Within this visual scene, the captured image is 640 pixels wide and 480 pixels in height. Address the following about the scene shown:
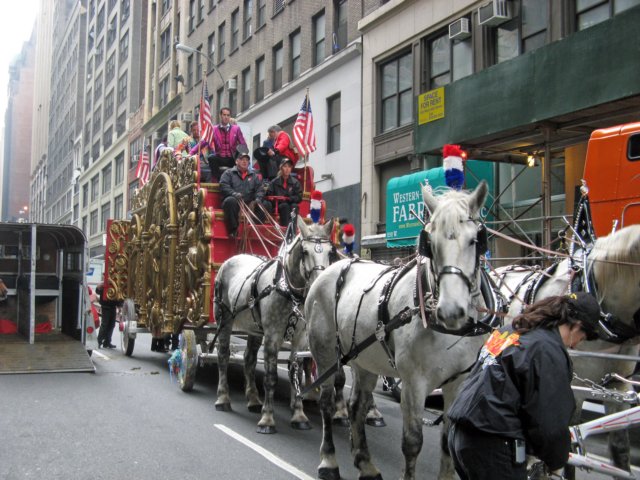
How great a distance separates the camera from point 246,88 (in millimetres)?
32219

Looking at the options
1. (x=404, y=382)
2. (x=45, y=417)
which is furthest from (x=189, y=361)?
(x=404, y=382)

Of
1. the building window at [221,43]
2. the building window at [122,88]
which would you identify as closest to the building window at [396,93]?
the building window at [221,43]

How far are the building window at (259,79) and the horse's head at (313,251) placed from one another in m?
23.6

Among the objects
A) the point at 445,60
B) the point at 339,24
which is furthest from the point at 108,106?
the point at 445,60

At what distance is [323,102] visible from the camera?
82.1 feet

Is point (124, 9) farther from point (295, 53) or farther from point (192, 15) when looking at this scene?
point (295, 53)

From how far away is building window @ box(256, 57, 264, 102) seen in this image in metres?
30.5

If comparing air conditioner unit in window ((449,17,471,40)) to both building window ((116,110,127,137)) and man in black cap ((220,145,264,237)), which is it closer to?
man in black cap ((220,145,264,237))

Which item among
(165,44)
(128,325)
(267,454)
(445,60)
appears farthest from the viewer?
(165,44)

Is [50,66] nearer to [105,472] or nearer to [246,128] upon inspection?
[246,128]

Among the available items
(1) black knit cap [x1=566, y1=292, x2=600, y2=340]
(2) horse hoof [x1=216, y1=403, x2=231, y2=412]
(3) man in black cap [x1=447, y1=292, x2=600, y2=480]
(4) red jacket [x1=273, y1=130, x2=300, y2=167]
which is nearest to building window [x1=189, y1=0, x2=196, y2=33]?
(4) red jacket [x1=273, y1=130, x2=300, y2=167]

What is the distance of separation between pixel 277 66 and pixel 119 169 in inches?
1250

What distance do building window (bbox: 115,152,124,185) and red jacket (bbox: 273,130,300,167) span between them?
4529 cm

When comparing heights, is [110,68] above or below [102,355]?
above
